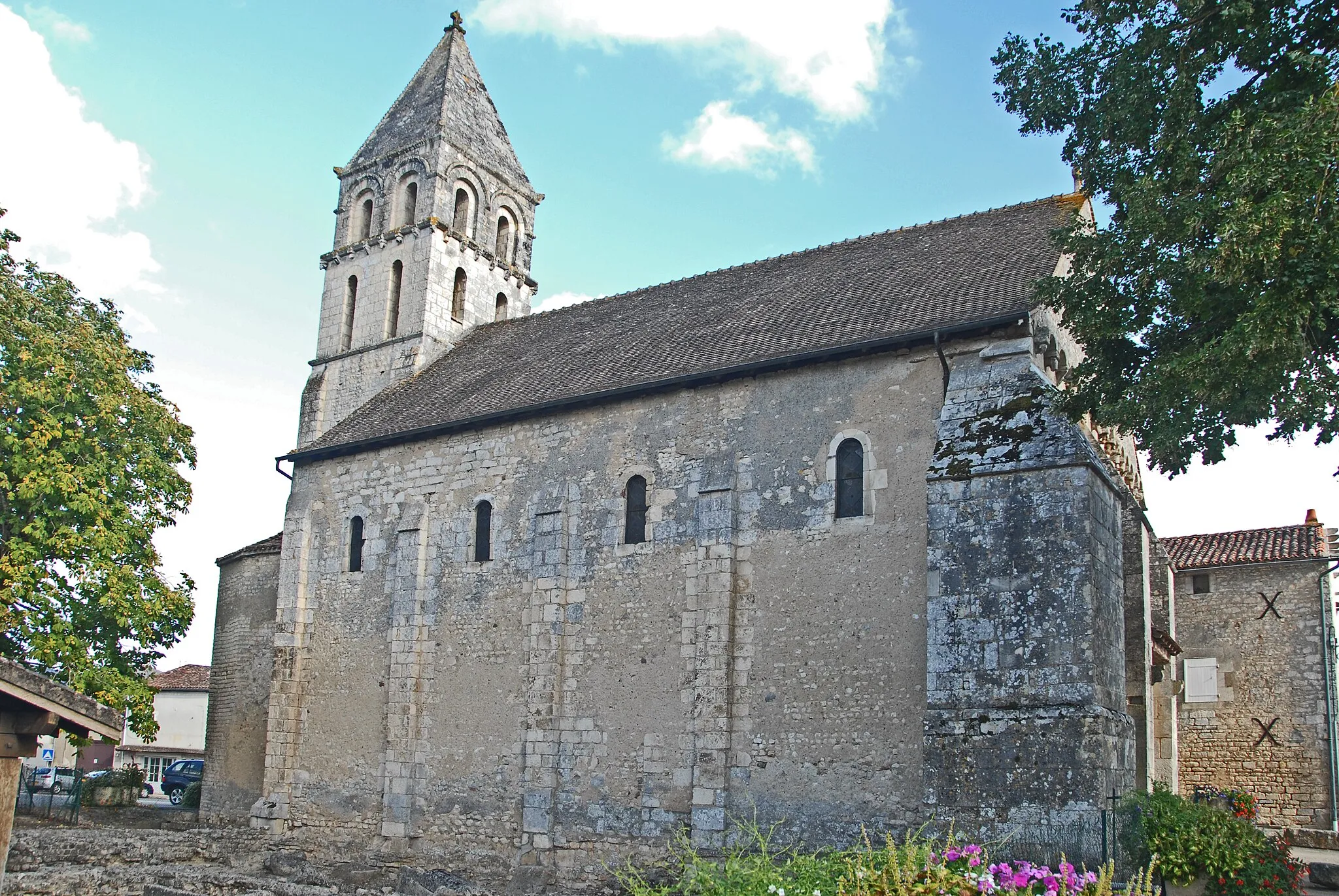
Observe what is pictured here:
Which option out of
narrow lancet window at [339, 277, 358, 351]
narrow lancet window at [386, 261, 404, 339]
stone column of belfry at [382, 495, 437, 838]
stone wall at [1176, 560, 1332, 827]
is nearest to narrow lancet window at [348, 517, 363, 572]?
stone column of belfry at [382, 495, 437, 838]

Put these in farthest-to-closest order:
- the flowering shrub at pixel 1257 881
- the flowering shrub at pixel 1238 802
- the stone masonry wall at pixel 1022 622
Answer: the flowering shrub at pixel 1238 802 → the flowering shrub at pixel 1257 881 → the stone masonry wall at pixel 1022 622

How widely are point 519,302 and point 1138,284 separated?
17319mm

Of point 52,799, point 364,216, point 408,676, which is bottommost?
point 52,799

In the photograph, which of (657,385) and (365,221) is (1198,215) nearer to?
(657,385)

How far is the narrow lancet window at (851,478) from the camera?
14.5 metres

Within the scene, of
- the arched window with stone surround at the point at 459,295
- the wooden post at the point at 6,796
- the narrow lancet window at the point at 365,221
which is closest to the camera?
the wooden post at the point at 6,796

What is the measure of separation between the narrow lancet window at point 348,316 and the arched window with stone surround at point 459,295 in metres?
2.23

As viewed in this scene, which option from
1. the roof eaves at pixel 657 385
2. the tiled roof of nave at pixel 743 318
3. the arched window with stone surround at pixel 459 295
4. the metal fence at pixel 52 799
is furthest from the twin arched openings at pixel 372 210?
the metal fence at pixel 52 799

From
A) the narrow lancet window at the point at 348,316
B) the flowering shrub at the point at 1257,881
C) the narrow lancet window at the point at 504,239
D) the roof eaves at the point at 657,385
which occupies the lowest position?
the flowering shrub at the point at 1257,881

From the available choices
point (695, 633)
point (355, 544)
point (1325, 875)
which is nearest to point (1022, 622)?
point (695, 633)

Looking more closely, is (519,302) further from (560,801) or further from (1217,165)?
(1217,165)

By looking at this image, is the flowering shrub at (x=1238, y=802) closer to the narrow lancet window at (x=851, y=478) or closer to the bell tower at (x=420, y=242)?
the narrow lancet window at (x=851, y=478)

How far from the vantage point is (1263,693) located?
74.1ft

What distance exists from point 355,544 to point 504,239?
30.6ft
